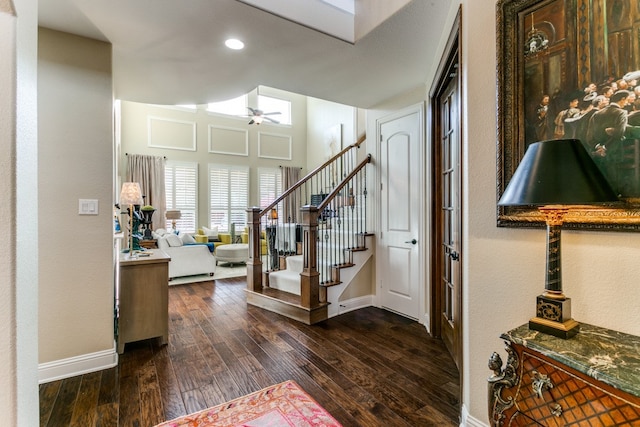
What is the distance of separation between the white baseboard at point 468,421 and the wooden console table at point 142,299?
240 centimetres

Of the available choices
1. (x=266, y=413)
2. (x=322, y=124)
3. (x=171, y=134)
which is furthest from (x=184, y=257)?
(x=322, y=124)

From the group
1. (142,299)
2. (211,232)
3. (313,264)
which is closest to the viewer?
(142,299)

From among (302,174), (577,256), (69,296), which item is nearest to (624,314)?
(577,256)

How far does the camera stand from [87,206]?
2268mm

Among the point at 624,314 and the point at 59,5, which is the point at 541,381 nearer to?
the point at 624,314

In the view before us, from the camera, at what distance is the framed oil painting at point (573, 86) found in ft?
3.46

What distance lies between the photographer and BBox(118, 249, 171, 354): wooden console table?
253 centimetres

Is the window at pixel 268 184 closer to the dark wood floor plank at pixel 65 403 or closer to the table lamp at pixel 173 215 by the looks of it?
the table lamp at pixel 173 215

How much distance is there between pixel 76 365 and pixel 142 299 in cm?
60

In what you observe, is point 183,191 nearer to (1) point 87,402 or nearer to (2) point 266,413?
(1) point 87,402

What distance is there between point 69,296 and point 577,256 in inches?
122

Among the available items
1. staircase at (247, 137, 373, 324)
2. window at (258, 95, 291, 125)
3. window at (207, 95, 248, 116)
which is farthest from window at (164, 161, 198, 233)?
staircase at (247, 137, 373, 324)

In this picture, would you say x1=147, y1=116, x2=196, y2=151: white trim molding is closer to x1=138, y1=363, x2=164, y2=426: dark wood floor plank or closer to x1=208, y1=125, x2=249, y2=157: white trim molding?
x1=208, y1=125, x2=249, y2=157: white trim molding

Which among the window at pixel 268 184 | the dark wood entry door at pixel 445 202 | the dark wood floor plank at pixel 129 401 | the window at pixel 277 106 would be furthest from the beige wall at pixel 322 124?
the dark wood floor plank at pixel 129 401
